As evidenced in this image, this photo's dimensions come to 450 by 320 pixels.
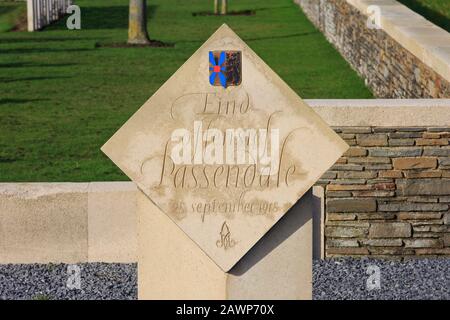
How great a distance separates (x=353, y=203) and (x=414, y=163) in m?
0.54

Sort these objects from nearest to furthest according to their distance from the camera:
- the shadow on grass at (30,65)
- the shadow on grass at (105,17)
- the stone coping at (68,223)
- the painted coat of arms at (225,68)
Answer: the painted coat of arms at (225,68), the stone coping at (68,223), the shadow on grass at (30,65), the shadow on grass at (105,17)

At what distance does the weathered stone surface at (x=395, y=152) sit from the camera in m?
9.43

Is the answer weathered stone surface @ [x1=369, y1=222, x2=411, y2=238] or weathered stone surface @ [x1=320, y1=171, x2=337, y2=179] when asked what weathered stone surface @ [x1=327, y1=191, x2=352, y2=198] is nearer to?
weathered stone surface @ [x1=320, y1=171, x2=337, y2=179]

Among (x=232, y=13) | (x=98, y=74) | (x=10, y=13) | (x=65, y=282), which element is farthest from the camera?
(x=10, y=13)

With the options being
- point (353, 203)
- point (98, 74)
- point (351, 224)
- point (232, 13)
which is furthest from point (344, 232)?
point (232, 13)

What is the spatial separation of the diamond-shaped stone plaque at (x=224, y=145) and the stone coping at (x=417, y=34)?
448 centimetres

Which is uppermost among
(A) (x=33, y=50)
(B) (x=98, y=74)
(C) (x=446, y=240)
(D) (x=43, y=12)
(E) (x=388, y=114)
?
(D) (x=43, y=12)

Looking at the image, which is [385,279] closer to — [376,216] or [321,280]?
[321,280]

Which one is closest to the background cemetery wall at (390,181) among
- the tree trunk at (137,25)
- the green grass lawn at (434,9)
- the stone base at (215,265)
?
the stone base at (215,265)

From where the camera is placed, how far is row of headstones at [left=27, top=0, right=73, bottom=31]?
86.4 feet

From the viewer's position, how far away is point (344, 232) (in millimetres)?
9547

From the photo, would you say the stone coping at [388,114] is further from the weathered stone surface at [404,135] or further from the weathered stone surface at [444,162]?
the weathered stone surface at [444,162]
